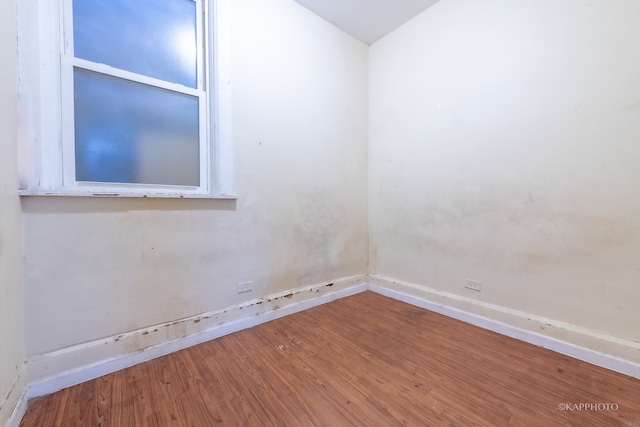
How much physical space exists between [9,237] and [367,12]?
306 centimetres

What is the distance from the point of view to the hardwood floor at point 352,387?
3.85ft

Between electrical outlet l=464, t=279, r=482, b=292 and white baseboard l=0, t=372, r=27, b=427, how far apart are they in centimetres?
281

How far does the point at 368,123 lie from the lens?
2992mm

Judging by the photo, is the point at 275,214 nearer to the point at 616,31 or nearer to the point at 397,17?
the point at 397,17

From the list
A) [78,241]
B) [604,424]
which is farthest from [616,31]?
[78,241]

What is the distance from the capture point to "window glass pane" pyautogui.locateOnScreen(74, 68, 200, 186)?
151cm

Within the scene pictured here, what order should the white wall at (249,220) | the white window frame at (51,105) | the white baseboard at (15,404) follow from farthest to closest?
the white wall at (249,220) < the white window frame at (51,105) < the white baseboard at (15,404)

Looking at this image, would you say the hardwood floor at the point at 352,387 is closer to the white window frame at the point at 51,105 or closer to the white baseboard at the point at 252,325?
the white baseboard at the point at 252,325

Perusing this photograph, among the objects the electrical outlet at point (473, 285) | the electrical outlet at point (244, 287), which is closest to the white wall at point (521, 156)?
the electrical outlet at point (473, 285)

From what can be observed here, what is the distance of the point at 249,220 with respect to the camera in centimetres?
210

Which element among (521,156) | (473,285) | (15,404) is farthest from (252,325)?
(521,156)

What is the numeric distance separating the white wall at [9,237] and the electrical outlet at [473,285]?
2817mm

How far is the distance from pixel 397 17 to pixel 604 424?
10.6 ft

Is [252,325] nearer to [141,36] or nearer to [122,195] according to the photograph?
[122,195]
